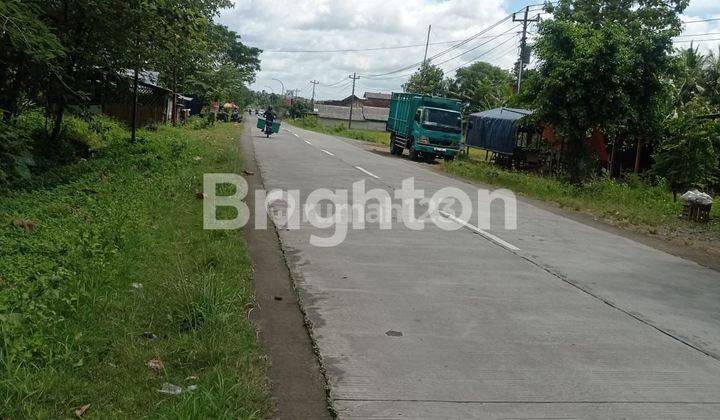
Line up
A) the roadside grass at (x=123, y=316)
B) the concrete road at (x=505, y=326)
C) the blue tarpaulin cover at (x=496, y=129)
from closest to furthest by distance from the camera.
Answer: the roadside grass at (x=123, y=316) < the concrete road at (x=505, y=326) < the blue tarpaulin cover at (x=496, y=129)

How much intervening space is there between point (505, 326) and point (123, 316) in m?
3.20

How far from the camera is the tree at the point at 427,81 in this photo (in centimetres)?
5728

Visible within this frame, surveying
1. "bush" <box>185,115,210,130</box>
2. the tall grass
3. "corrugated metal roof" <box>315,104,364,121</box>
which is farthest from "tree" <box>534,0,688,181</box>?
"corrugated metal roof" <box>315,104,364,121</box>

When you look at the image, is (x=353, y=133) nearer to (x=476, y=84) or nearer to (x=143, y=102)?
(x=476, y=84)

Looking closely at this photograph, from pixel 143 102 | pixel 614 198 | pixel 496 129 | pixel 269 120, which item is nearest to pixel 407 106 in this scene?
pixel 496 129

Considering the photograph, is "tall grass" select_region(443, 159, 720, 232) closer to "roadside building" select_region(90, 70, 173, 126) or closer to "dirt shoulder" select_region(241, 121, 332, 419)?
"dirt shoulder" select_region(241, 121, 332, 419)

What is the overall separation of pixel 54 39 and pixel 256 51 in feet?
275

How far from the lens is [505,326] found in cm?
581

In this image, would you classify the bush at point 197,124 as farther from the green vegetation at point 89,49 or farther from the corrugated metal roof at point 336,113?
the corrugated metal roof at point 336,113

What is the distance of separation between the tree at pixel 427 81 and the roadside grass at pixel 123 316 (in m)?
49.4

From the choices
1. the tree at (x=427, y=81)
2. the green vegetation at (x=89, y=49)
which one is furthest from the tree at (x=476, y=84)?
the green vegetation at (x=89, y=49)

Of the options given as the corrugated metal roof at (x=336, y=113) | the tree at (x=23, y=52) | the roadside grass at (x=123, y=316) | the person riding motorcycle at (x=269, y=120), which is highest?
the corrugated metal roof at (x=336, y=113)

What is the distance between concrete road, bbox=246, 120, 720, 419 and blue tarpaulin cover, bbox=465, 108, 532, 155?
1839 centimetres

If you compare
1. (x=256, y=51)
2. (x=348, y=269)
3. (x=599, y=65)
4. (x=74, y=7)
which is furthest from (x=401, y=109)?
(x=256, y=51)
